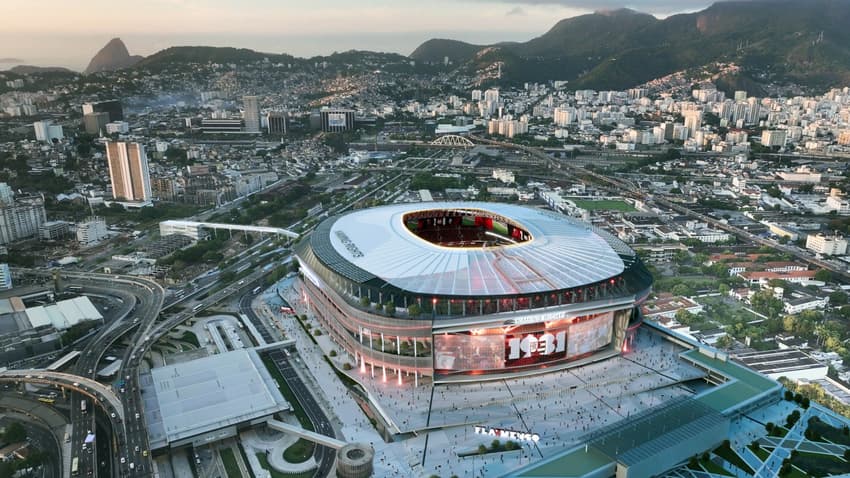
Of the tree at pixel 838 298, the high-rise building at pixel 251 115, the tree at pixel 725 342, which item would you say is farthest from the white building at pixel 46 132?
the tree at pixel 838 298

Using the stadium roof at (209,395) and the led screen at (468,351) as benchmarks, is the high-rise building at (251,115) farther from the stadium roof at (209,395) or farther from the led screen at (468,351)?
the led screen at (468,351)

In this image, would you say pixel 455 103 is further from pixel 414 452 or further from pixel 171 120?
pixel 414 452

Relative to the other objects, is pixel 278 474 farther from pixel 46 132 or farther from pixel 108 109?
pixel 108 109

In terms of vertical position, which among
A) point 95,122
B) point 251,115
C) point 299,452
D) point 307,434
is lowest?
point 299,452

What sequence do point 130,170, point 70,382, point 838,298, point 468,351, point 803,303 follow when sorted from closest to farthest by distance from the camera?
point 468,351 → point 70,382 → point 803,303 → point 838,298 → point 130,170

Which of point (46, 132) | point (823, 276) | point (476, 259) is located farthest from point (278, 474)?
point (46, 132)

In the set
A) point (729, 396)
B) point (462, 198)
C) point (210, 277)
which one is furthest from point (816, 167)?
point (210, 277)

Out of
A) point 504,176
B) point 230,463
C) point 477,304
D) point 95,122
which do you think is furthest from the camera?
point 95,122
